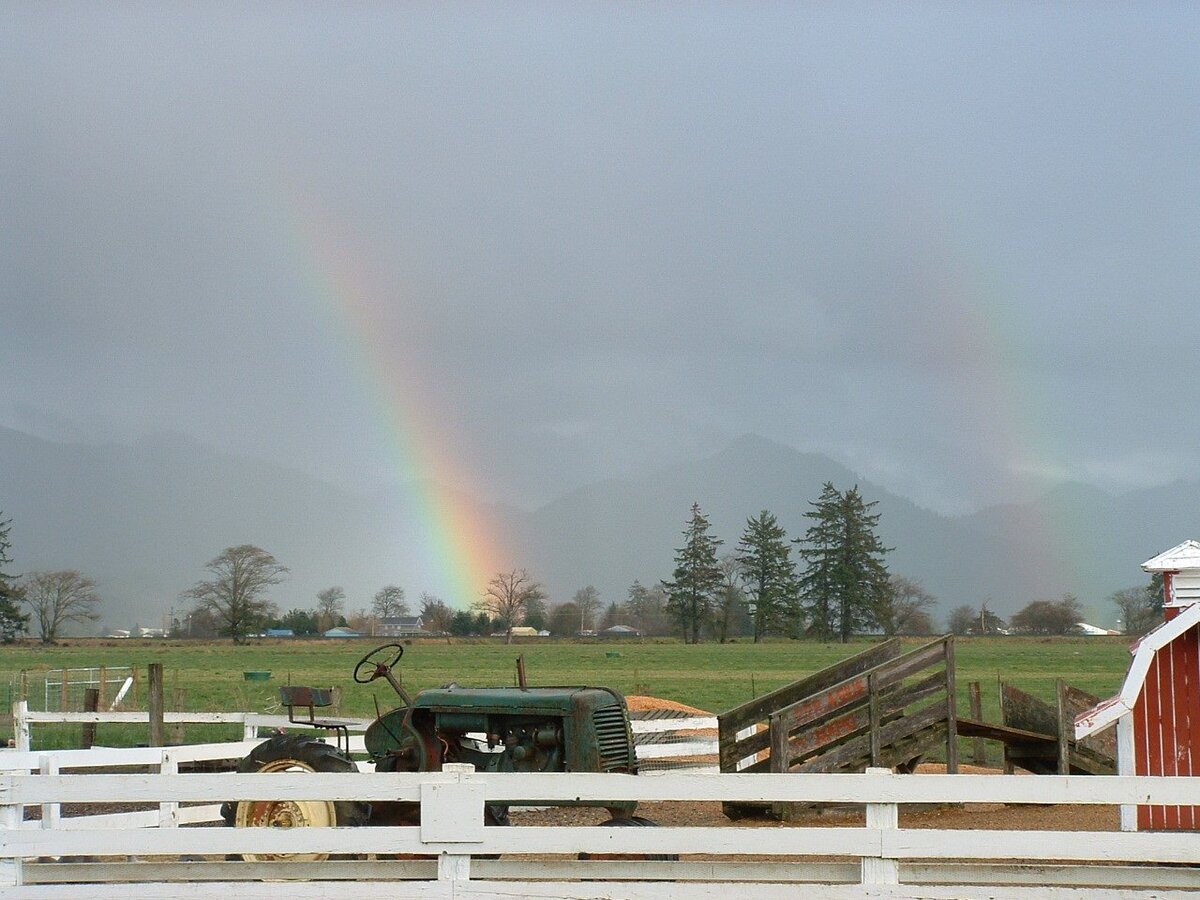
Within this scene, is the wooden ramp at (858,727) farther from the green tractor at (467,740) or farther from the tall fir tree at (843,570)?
the tall fir tree at (843,570)

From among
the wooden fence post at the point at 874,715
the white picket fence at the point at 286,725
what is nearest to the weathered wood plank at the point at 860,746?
the wooden fence post at the point at 874,715

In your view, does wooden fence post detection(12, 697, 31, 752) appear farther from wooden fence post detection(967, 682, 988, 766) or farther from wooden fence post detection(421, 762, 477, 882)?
wooden fence post detection(967, 682, 988, 766)

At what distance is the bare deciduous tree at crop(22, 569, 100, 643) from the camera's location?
135 meters

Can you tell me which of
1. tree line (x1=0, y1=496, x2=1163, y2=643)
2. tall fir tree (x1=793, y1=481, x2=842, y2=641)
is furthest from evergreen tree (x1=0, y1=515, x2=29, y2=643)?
tall fir tree (x1=793, y1=481, x2=842, y2=641)

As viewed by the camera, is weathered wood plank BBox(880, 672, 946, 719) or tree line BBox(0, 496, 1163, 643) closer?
weathered wood plank BBox(880, 672, 946, 719)

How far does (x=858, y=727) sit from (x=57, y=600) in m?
135

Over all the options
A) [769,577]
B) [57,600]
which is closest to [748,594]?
[769,577]

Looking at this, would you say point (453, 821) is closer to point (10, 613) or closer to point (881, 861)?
point (881, 861)

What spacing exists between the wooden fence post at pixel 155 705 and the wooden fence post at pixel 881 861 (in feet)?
40.8

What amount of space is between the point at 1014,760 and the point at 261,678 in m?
44.3

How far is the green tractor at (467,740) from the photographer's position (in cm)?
1080

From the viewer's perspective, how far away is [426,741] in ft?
37.2

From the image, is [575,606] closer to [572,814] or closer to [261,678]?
[261,678]

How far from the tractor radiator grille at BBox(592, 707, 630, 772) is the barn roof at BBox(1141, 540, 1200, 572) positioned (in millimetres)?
5543
